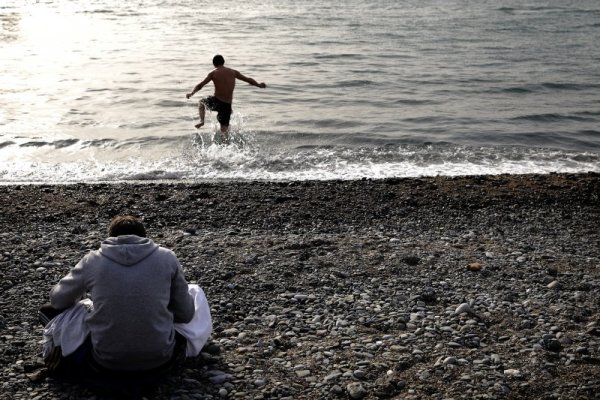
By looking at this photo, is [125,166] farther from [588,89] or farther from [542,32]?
[542,32]

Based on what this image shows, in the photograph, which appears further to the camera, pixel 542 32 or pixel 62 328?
pixel 542 32

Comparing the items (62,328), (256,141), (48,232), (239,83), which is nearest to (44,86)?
(239,83)

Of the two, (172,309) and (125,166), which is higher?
(172,309)

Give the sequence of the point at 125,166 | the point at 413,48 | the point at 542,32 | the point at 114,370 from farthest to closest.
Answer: the point at 542,32 → the point at 413,48 → the point at 125,166 → the point at 114,370

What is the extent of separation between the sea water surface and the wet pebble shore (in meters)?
2.48

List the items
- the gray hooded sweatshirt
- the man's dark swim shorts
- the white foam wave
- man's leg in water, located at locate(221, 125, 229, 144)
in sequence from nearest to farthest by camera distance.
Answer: the gray hooded sweatshirt, the white foam wave, the man's dark swim shorts, man's leg in water, located at locate(221, 125, 229, 144)

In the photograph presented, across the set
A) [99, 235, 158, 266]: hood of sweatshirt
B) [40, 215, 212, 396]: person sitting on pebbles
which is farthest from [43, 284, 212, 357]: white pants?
[99, 235, 158, 266]: hood of sweatshirt

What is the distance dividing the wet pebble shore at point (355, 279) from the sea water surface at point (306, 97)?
8.14 feet

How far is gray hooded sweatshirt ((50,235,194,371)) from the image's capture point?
568cm

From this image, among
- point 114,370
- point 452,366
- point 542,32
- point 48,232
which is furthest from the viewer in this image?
point 542,32

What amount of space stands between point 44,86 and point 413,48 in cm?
Result: 1450

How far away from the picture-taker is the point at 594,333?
22.9 ft

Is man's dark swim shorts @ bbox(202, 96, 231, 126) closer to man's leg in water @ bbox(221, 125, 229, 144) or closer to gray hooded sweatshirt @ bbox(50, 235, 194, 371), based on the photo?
man's leg in water @ bbox(221, 125, 229, 144)

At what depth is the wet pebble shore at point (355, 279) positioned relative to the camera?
6.20 metres
